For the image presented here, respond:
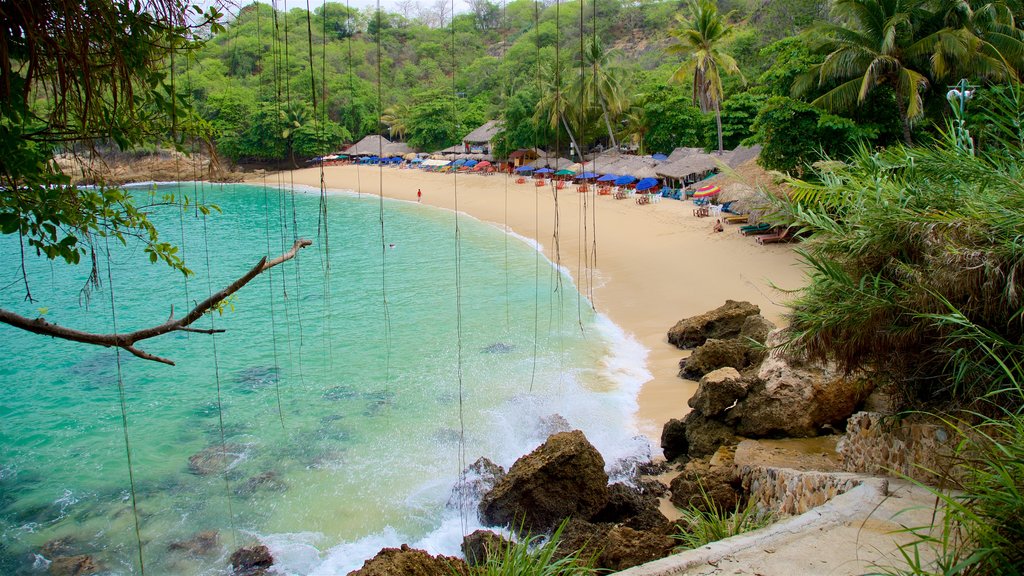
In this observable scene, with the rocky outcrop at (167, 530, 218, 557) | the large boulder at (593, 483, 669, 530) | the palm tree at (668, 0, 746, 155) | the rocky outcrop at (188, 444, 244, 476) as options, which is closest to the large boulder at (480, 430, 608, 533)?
the large boulder at (593, 483, 669, 530)

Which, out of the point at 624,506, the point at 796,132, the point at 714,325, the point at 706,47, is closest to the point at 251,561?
the point at 624,506

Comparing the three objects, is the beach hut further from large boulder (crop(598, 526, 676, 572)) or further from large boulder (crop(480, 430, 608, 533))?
large boulder (crop(598, 526, 676, 572))

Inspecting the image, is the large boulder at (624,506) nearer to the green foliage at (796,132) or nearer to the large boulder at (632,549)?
the large boulder at (632,549)

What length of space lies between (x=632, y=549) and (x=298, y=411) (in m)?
8.17

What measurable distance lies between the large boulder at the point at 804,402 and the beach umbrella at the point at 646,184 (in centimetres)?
2480

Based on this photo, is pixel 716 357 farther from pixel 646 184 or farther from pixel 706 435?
pixel 646 184

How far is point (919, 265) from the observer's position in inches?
214

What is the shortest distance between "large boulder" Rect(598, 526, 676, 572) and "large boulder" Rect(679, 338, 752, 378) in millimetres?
6221

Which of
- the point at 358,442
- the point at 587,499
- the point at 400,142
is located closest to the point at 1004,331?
the point at 587,499

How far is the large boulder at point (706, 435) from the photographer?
918 centimetres

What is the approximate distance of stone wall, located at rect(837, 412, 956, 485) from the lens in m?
5.27

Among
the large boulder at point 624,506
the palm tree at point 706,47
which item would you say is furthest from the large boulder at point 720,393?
the palm tree at point 706,47

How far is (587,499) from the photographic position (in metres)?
8.13

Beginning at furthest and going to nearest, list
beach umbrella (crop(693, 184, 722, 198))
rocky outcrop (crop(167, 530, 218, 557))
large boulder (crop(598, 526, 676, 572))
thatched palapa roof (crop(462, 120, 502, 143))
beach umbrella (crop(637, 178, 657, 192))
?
thatched palapa roof (crop(462, 120, 502, 143))
beach umbrella (crop(637, 178, 657, 192))
beach umbrella (crop(693, 184, 722, 198))
rocky outcrop (crop(167, 530, 218, 557))
large boulder (crop(598, 526, 676, 572))
